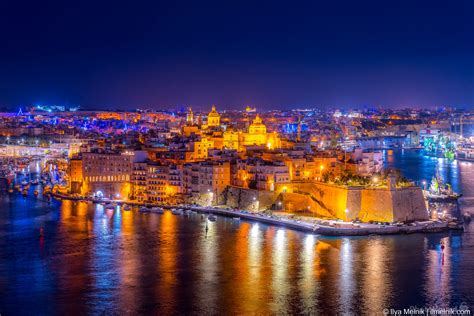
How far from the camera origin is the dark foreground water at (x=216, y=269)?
8.11 m

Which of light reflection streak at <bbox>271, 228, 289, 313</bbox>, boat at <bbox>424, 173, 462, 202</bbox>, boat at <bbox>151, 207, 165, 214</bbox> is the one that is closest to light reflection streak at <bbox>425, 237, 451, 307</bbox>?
light reflection streak at <bbox>271, 228, 289, 313</bbox>

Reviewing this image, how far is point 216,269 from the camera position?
9.36m

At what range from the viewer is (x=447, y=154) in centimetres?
2881

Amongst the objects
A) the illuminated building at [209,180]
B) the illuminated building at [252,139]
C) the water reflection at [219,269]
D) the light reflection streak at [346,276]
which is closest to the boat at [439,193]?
the water reflection at [219,269]

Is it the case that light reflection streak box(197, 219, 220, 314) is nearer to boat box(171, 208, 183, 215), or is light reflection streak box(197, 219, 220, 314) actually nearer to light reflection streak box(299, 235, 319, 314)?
light reflection streak box(299, 235, 319, 314)

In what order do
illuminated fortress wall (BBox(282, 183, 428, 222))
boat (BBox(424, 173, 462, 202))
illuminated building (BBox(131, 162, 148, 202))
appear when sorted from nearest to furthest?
illuminated fortress wall (BBox(282, 183, 428, 222)) → boat (BBox(424, 173, 462, 202)) → illuminated building (BBox(131, 162, 148, 202))

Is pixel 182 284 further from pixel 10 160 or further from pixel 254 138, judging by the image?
pixel 10 160

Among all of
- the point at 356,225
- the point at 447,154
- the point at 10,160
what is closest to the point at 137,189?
the point at 356,225

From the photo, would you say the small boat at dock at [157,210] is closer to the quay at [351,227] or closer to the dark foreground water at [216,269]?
the dark foreground water at [216,269]

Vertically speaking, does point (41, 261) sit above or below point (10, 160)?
below

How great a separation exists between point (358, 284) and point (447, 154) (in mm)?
20940

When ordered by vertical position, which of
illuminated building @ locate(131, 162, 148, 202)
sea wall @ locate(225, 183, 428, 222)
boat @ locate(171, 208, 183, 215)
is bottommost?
boat @ locate(171, 208, 183, 215)

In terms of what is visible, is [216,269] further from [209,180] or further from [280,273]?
[209,180]

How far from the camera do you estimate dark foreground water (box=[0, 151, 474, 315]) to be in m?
8.11
